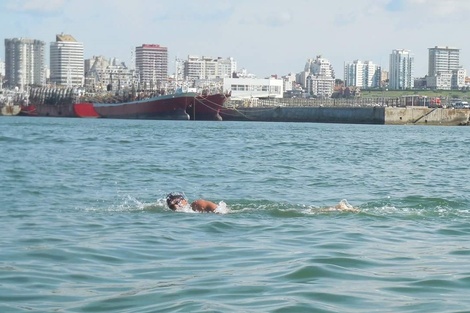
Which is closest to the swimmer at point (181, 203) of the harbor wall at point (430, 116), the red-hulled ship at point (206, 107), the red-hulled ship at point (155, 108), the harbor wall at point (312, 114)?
the harbor wall at point (430, 116)

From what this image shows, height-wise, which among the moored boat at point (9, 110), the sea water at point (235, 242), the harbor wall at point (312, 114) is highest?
the sea water at point (235, 242)

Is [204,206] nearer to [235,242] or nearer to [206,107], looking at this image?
[235,242]

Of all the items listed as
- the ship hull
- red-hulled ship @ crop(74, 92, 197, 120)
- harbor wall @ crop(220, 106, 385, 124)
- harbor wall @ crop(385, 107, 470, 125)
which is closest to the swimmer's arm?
harbor wall @ crop(385, 107, 470, 125)

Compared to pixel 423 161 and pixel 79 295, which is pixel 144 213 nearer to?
pixel 79 295

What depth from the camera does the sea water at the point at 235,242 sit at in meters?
9.30

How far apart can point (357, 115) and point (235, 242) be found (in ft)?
298

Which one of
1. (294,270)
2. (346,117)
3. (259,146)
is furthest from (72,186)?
(346,117)

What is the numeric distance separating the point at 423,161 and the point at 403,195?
1526 centimetres

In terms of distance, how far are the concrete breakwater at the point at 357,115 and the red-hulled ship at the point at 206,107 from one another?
170 centimetres

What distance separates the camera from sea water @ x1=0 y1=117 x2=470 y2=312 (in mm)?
9305

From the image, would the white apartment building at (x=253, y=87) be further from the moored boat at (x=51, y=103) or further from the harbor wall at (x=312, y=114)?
the harbor wall at (x=312, y=114)

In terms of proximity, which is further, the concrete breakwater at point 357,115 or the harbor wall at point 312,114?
the harbor wall at point 312,114

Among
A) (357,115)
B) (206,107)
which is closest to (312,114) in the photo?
(357,115)

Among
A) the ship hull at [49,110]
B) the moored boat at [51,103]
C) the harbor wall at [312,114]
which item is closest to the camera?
the harbor wall at [312,114]
